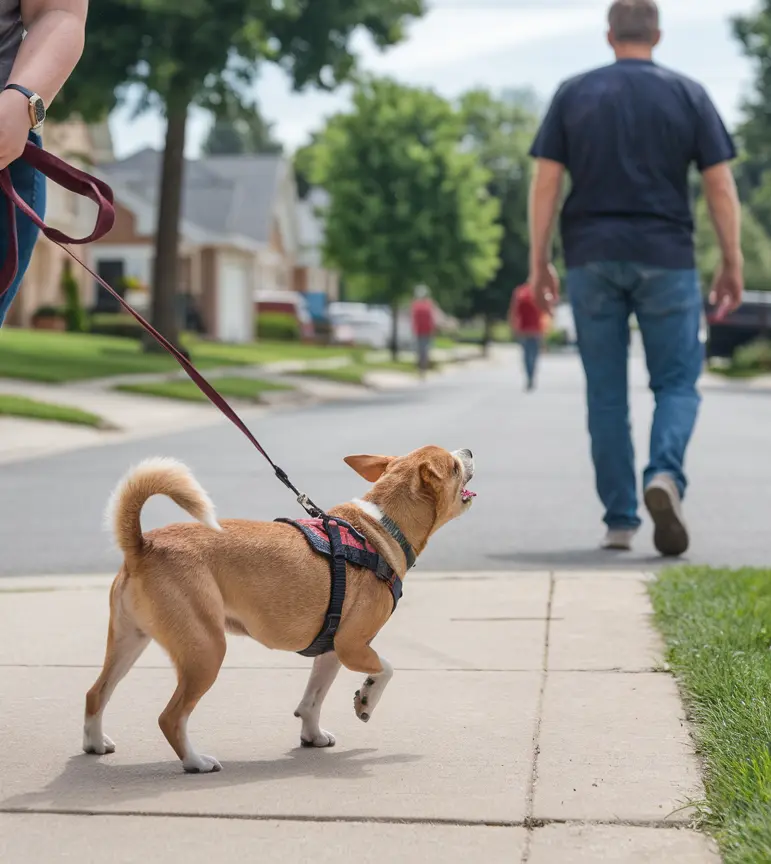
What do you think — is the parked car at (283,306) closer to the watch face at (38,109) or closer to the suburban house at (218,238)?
the suburban house at (218,238)

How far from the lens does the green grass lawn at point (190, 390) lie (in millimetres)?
21734

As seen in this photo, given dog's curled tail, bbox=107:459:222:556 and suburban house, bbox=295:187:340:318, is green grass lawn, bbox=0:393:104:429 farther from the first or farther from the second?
suburban house, bbox=295:187:340:318

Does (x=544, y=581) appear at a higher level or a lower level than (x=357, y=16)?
lower

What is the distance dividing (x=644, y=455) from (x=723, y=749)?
10658mm

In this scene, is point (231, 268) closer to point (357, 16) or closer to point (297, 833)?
point (357, 16)

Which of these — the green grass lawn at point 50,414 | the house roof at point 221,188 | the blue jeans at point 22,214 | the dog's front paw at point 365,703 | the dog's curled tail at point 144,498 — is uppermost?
the house roof at point 221,188

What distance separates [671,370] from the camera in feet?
24.6

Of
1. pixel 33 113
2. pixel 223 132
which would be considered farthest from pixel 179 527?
pixel 223 132

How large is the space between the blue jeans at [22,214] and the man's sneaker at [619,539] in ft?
13.2

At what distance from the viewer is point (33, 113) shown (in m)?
4.13

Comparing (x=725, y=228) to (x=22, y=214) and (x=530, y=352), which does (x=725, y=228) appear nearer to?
(x=22, y=214)

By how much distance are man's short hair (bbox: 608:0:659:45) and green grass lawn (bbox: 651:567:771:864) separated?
8.83 feet

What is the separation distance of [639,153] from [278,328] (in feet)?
165

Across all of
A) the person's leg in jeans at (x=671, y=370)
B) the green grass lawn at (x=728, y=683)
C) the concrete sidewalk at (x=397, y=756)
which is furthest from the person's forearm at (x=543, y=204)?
the concrete sidewalk at (x=397, y=756)
